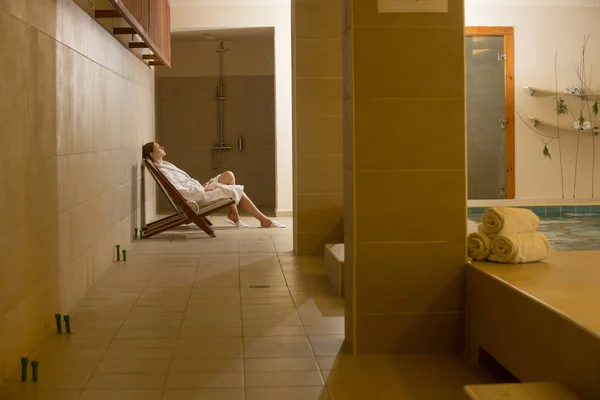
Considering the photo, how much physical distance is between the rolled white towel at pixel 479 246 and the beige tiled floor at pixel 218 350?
0.50m

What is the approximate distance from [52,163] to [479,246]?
2293 millimetres

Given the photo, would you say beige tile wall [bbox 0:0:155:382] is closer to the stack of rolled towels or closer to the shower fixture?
the stack of rolled towels

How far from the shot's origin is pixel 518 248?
3.58 meters

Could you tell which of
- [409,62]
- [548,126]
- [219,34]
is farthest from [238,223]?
[409,62]

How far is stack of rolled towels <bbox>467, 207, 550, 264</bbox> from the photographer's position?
3.59 m

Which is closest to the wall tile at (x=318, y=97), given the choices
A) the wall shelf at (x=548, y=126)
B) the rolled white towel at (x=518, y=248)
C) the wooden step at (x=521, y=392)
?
the rolled white towel at (x=518, y=248)

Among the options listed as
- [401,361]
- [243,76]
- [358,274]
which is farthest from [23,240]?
[243,76]

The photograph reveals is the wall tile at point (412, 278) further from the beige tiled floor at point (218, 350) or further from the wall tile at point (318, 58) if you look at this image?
the wall tile at point (318, 58)

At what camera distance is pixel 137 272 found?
20.0ft

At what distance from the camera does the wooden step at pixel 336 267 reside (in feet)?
16.9

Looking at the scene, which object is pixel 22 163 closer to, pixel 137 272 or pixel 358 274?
pixel 358 274

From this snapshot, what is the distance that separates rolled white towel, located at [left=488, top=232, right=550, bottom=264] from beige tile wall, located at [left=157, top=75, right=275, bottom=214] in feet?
29.4

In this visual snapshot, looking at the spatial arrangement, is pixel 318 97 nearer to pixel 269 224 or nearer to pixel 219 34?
pixel 269 224

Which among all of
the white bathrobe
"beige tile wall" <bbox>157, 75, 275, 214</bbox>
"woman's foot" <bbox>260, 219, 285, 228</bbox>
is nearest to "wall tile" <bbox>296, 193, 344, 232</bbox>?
the white bathrobe
